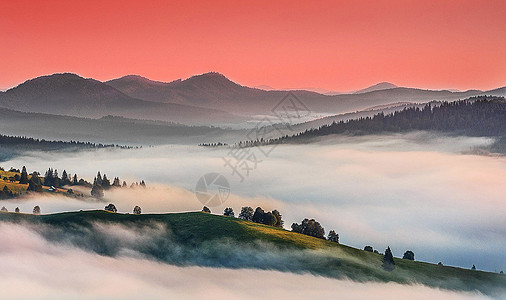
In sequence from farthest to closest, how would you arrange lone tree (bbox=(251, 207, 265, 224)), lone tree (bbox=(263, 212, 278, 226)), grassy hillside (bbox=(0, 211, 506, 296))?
1. lone tree (bbox=(263, 212, 278, 226))
2. lone tree (bbox=(251, 207, 265, 224))
3. grassy hillside (bbox=(0, 211, 506, 296))

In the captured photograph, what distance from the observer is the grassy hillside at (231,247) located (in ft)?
530

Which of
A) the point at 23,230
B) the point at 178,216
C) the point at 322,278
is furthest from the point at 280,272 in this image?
the point at 23,230

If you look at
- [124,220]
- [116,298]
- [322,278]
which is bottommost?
[116,298]

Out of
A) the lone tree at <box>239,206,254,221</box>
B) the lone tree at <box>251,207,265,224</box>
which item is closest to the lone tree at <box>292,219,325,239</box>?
the lone tree at <box>251,207,265,224</box>

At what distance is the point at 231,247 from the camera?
165 meters

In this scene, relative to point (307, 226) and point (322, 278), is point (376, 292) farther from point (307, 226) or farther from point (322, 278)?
point (307, 226)

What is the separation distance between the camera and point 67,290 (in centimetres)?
16075

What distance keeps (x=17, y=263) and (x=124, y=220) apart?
33.9 metres

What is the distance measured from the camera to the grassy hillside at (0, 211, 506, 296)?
161500mm

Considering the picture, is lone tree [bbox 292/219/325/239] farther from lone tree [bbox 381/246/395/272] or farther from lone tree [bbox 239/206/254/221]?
lone tree [bbox 381/246/395/272]

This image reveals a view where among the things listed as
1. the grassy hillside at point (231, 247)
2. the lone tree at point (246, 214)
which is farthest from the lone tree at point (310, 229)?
the lone tree at point (246, 214)

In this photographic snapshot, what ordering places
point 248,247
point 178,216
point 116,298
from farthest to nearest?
point 178,216, point 248,247, point 116,298

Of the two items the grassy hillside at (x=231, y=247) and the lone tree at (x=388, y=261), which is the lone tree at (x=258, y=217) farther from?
the lone tree at (x=388, y=261)

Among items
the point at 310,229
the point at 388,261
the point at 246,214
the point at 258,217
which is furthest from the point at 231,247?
the point at 388,261
